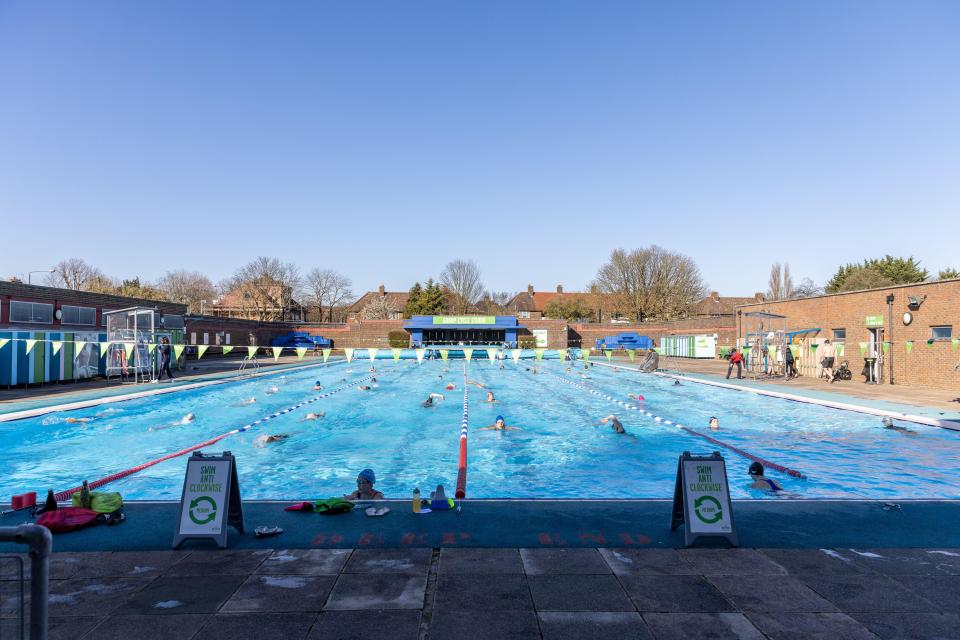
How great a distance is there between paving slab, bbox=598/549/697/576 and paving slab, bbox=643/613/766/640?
0.69 metres

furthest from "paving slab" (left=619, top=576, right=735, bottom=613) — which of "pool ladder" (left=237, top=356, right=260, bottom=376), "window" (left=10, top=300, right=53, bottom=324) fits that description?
"window" (left=10, top=300, right=53, bottom=324)

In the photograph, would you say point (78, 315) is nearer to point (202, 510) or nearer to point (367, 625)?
point (202, 510)

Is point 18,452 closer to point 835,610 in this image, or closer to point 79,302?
point 835,610

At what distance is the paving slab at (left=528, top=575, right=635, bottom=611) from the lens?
3850 millimetres

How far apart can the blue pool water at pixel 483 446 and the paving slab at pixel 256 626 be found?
5043 millimetres

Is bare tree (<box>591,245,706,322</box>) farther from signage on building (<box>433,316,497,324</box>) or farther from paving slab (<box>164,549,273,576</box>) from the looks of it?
paving slab (<box>164,549,273,576</box>)

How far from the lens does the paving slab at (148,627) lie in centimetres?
347

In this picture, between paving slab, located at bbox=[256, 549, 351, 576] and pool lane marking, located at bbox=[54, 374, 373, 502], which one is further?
pool lane marking, located at bbox=[54, 374, 373, 502]

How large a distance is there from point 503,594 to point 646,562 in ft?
4.66

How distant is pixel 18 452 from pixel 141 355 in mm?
12441

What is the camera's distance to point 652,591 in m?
4.10

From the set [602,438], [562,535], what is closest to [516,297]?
[602,438]

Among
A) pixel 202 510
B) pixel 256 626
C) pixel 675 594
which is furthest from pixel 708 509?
pixel 202 510

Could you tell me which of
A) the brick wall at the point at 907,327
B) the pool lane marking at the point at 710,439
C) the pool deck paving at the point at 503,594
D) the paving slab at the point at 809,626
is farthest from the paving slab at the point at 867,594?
the brick wall at the point at 907,327
